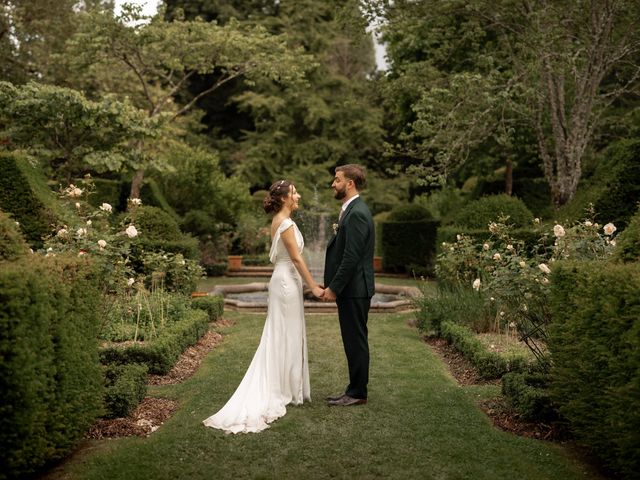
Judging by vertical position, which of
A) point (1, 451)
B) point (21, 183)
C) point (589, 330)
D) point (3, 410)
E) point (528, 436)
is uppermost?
point (21, 183)

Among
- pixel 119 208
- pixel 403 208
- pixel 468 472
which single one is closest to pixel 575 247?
pixel 468 472

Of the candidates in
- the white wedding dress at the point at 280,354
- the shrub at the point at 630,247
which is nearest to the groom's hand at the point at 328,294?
the white wedding dress at the point at 280,354

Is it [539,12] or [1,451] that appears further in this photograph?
[539,12]

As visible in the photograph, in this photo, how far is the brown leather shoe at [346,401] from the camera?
5520mm

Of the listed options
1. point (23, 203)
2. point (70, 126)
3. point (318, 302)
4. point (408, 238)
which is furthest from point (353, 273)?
point (408, 238)

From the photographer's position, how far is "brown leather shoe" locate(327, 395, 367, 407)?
5.52 metres

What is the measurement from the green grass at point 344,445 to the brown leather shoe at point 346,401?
0.09 m

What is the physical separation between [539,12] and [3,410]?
11.8 m

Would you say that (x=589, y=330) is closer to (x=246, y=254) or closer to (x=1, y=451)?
(x=1, y=451)

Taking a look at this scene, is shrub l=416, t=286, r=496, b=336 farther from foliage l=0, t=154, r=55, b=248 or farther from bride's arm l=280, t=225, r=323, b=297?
foliage l=0, t=154, r=55, b=248

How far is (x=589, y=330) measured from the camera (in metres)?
4.17

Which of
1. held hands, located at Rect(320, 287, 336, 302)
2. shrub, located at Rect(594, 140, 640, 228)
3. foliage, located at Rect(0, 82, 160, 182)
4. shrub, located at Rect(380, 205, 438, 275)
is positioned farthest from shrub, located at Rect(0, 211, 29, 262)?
shrub, located at Rect(380, 205, 438, 275)

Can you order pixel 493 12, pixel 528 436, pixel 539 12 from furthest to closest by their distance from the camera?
pixel 493 12, pixel 539 12, pixel 528 436

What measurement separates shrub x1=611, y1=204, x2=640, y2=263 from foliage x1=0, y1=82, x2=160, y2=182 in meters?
11.0
